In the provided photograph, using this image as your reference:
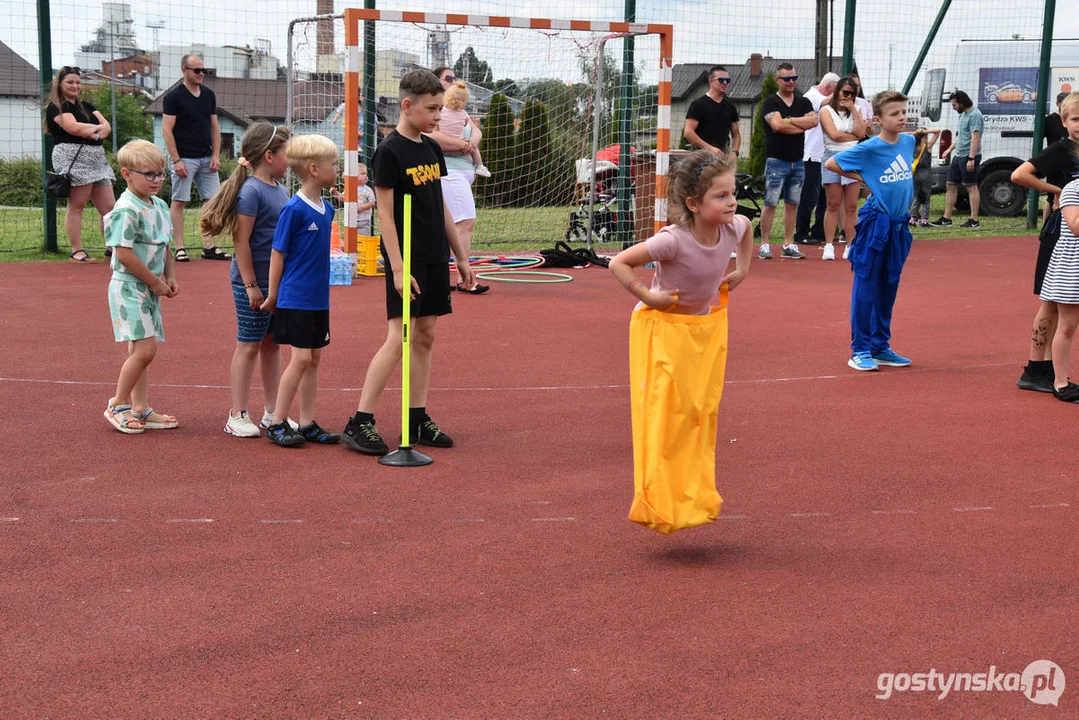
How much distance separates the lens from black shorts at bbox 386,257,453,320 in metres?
5.94

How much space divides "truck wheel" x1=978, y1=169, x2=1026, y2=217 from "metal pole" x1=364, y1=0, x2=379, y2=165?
11745 millimetres

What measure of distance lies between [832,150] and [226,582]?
471 inches

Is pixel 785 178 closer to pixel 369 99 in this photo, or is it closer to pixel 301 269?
pixel 369 99

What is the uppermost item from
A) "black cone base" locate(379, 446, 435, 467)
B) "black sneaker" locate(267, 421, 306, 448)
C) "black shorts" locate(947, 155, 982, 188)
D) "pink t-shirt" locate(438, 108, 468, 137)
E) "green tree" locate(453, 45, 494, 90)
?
"green tree" locate(453, 45, 494, 90)

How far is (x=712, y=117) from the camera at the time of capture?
14203mm

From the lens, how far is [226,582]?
4.17 metres

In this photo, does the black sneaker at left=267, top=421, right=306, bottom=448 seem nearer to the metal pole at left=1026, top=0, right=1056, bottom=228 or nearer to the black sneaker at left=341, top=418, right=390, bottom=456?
the black sneaker at left=341, top=418, right=390, bottom=456

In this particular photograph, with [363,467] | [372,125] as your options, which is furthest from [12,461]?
[372,125]

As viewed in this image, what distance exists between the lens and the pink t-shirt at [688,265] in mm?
4492

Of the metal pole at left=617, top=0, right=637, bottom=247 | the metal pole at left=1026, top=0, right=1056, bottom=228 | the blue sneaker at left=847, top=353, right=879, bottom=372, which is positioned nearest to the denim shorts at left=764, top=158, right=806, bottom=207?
the metal pole at left=617, top=0, right=637, bottom=247

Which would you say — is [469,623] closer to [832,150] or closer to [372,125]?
[372,125]

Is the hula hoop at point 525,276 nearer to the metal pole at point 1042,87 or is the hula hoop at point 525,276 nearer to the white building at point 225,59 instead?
the white building at point 225,59

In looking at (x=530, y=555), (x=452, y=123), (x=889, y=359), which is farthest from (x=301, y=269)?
(x=452, y=123)

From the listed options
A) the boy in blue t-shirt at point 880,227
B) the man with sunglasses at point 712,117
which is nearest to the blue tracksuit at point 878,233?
→ the boy in blue t-shirt at point 880,227
